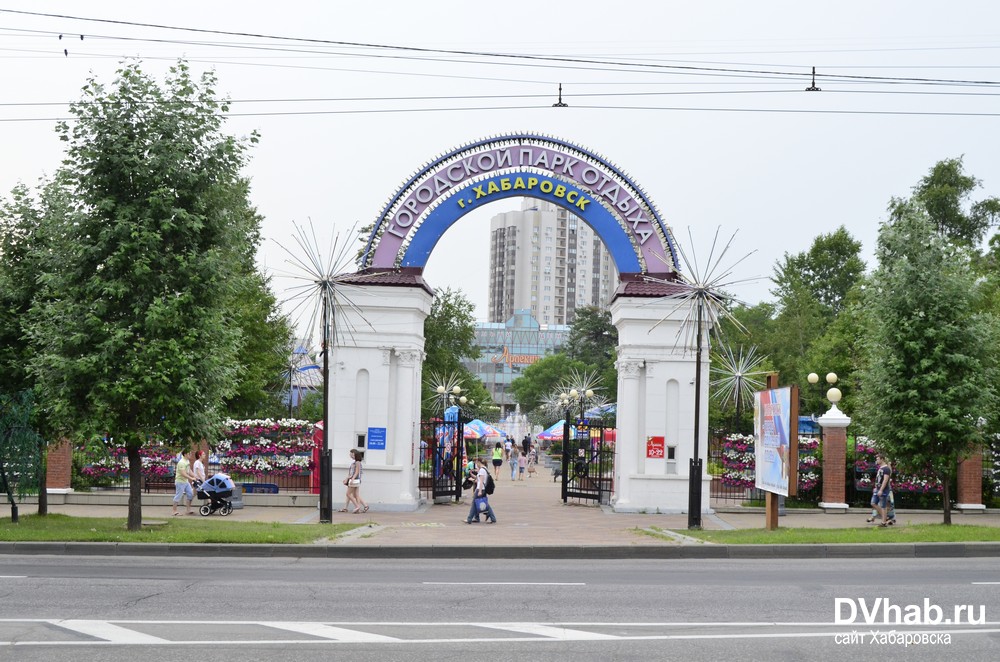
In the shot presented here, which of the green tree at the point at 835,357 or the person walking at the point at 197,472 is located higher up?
the green tree at the point at 835,357

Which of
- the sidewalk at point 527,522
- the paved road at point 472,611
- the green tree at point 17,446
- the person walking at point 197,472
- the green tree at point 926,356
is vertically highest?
the green tree at point 926,356

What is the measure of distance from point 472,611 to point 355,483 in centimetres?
1487

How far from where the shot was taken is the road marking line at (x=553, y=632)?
31.7 feet

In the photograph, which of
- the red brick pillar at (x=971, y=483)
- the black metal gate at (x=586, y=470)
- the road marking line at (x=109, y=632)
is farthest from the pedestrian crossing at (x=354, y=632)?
the red brick pillar at (x=971, y=483)

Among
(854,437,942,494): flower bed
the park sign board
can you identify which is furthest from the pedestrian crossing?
(854,437,942,494): flower bed

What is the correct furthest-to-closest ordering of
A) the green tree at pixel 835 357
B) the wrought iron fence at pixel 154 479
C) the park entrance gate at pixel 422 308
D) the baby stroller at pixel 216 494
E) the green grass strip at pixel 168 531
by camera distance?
the green tree at pixel 835 357
the wrought iron fence at pixel 154 479
the park entrance gate at pixel 422 308
the baby stroller at pixel 216 494
the green grass strip at pixel 168 531

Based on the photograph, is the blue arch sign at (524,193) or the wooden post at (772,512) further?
the blue arch sign at (524,193)

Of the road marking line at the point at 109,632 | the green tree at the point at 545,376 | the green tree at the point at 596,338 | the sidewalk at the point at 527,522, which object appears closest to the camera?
the road marking line at the point at 109,632

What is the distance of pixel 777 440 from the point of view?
845 inches

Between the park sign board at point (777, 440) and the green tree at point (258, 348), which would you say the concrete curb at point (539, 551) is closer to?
the park sign board at point (777, 440)

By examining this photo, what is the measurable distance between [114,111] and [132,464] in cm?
657

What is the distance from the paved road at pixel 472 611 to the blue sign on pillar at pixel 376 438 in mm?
→ 11073

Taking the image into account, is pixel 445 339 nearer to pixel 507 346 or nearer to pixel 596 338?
pixel 596 338

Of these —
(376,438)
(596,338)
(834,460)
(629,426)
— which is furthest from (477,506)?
(596,338)
